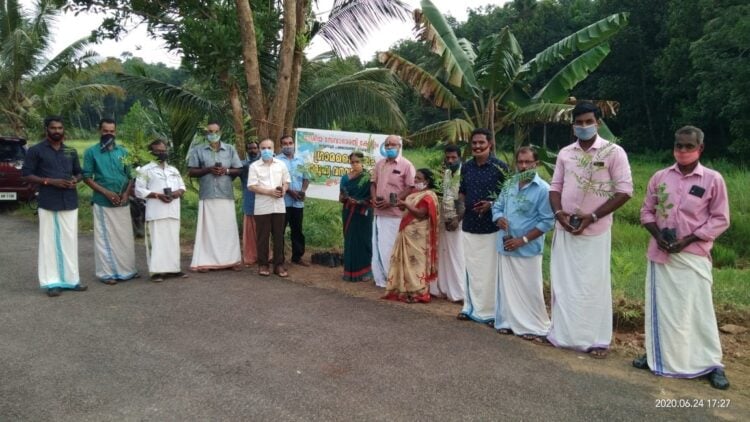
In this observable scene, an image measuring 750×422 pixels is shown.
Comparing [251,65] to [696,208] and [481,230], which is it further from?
[696,208]

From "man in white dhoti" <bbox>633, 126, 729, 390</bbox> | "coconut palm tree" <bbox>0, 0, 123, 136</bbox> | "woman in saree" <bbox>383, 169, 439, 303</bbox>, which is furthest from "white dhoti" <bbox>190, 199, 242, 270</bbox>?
"coconut palm tree" <bbox>0, 0, 123, 136</bbox>

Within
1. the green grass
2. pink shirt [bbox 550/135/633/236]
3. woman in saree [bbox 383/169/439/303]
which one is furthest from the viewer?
the green grass

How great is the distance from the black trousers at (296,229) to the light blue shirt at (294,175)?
0.09 m

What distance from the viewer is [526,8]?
3738cm

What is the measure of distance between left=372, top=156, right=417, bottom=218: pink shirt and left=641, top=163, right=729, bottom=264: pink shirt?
2.85 m

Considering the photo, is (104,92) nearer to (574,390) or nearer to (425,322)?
(425,322)

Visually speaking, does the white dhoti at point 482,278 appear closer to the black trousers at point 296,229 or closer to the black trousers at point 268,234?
the black trousers at point 268,234

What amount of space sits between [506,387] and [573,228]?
1.40 m

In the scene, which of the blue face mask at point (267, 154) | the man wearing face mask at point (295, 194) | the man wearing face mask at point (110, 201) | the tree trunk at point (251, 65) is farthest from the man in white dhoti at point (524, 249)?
the tree trunk at point (251, 65)

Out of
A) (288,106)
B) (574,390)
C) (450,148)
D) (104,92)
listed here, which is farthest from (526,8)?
(574,390)

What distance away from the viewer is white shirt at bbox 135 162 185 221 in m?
6.87

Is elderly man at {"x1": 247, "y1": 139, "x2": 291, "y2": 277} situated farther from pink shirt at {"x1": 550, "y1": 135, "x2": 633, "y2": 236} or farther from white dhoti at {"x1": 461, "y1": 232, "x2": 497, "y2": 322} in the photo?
Answer: pink shirt at {"x1": 550, "y1": 135, "x2": 633, "y2": 236}

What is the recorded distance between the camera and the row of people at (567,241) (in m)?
4.09

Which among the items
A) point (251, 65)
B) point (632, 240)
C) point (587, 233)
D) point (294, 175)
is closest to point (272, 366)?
point (587, 233)
